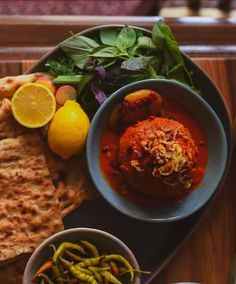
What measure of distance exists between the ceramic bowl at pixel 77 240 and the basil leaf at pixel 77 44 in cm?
46

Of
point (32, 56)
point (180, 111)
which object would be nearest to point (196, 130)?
point (180, 111)

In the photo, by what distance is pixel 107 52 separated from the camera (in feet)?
4.80

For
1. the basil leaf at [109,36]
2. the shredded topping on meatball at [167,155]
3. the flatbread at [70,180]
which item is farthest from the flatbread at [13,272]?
the basil leaf at [109,36]

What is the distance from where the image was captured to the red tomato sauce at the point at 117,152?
4.74 feet

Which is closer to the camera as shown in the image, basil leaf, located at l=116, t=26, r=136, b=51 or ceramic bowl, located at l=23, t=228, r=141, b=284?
ceramic bowl, located at l=23, t=228, r=141, b=284

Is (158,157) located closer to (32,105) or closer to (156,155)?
(156,155)

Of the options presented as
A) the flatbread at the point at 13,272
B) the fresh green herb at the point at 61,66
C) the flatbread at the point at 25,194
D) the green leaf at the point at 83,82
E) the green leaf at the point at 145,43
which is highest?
the green leaf at the point at 145,43

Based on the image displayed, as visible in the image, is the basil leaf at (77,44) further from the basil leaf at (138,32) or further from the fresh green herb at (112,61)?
the basil leaf at (138,32)

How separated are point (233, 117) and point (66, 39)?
19.5 inches

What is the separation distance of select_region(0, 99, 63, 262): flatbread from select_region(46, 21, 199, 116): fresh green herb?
0.56ft

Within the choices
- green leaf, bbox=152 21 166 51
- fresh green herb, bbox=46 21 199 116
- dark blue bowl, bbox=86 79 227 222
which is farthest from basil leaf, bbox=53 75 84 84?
green leaf, bbox=152 21 166 51

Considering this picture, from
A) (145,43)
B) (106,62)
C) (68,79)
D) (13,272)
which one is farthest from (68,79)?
(13,272)

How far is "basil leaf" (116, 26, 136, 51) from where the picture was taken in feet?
4.81

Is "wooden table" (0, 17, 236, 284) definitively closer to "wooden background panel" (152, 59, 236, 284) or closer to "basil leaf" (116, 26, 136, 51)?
"wooden background panel" (152, 59, 236, 284)
